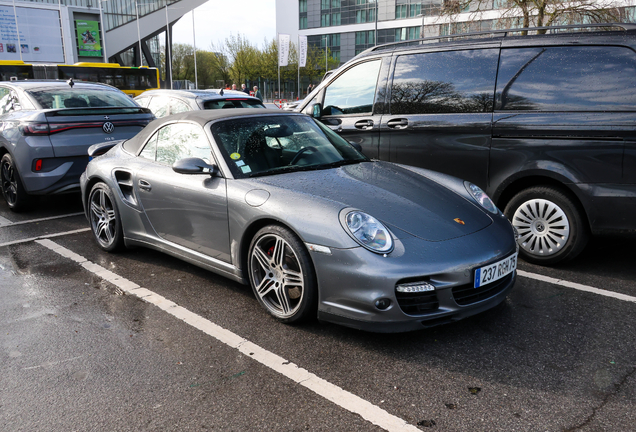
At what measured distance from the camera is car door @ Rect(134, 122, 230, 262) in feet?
12.6

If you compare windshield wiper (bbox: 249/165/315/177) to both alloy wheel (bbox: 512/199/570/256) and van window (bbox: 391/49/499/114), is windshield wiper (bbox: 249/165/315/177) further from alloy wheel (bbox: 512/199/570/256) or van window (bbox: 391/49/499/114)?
alloy wheel (bbox: 512/199/570/256)

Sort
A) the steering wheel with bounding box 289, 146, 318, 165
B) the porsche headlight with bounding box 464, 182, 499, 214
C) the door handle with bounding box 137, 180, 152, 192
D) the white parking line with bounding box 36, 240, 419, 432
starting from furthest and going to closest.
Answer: the door handle with bounding box 137, 180, 152, 192, the steering wheel with bounding box 289, 146, 318, 165, the porsche headlight with bounding box 464, 182, 499, 214, the white parking line with bounding box 36, 240, 419, 432

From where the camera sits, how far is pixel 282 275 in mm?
3441

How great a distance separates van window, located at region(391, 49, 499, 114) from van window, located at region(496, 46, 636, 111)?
0.15 m

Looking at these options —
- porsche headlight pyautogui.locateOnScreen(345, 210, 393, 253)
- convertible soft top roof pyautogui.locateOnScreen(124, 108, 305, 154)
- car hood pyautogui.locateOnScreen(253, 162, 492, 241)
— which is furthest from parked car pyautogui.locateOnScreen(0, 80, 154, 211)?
porsche headlight pyautogui.locateOnScreen(345, 210, 393, 253)

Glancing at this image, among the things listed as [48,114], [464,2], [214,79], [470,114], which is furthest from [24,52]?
[470,114]

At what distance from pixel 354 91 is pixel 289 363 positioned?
364 centimetres

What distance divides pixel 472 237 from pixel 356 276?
81 centimetres

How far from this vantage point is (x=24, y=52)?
2122 inches

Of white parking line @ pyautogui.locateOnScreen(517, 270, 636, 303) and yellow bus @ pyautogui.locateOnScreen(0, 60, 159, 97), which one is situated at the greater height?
yellow bus @ pyautogui.locateOnScreen(0, 60, 159, 97)

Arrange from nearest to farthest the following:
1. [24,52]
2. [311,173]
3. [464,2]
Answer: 1. [311,173]
2. [464,2]
3. [24,52]

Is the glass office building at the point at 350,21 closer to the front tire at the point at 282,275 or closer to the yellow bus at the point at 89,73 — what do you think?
the yellow bus at the point at 89,73

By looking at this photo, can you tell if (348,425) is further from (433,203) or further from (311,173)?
(311,173)

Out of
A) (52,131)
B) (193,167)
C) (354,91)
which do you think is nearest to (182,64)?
(52,131)
